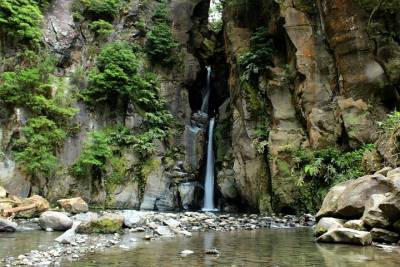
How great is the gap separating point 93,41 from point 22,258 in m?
21.8

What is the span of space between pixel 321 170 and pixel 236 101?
795 cm

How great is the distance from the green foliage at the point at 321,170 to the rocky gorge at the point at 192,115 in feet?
0.20

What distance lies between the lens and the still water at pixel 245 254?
7.74 metres

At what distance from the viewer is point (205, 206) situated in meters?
24.8

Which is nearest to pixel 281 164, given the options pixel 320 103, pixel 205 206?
pixel 320 103

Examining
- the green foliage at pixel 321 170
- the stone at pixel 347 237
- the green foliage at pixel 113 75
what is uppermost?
the green foliage at pixel 113 75

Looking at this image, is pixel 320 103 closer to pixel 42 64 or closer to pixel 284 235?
pixel 284 235

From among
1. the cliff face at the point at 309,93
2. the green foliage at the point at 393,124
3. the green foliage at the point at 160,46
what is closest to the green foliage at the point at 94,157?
the cliff face at the point at 309,93

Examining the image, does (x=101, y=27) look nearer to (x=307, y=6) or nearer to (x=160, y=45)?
(x=160, y=45)

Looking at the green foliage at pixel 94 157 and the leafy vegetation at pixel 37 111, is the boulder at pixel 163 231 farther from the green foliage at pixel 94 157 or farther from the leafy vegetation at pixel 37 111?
the leafy vegetation at pixel 37 111

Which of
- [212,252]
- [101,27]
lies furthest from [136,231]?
[101,27]

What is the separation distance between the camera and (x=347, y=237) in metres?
9.66

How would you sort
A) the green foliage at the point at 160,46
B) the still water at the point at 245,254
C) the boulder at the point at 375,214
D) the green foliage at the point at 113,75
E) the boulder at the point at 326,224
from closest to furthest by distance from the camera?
the still water at the point at 245,254 → the boulder at the point at 375,214 → the boulder at the point at 326,224 → the green foliage at the point at 113,75 → the green foliage at the point at 160,46

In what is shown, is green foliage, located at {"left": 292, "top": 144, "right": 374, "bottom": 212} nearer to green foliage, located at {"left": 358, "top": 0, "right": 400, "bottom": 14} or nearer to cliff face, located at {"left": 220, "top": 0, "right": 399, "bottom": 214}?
cliff face, located at {"left": 220, "top": 0, "right": 399, "bottom": 214}
